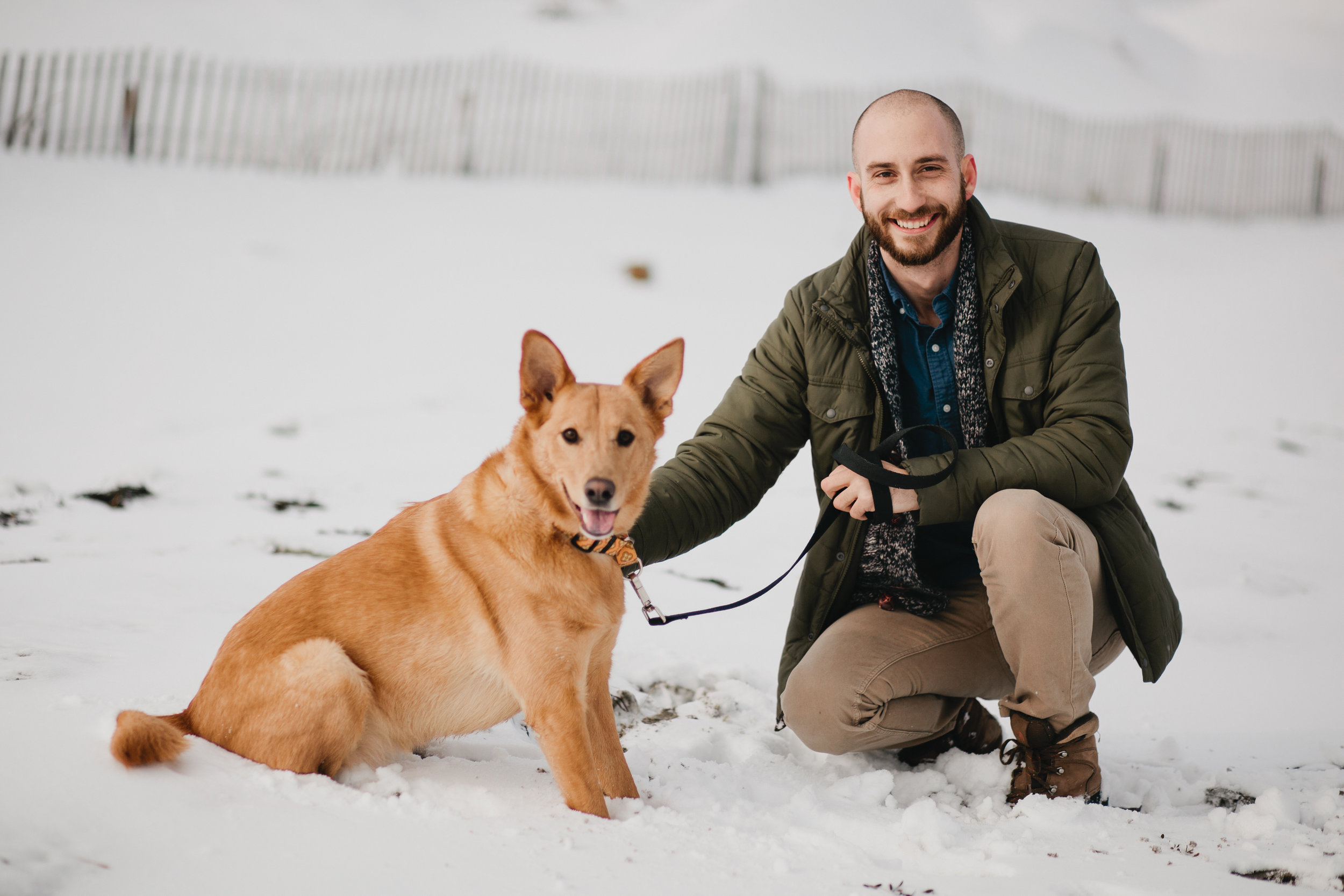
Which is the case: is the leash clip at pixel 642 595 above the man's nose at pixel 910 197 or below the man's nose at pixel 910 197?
below

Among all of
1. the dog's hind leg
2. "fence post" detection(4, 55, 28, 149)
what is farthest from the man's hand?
"fence post" detection(4, 55, 28, 149)

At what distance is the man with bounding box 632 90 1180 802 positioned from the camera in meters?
2.38

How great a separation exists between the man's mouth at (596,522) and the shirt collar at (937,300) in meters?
1.24

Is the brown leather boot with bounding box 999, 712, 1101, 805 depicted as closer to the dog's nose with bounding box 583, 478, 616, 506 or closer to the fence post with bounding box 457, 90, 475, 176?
the dog's nose with bounding box 583, 478, 616, 506

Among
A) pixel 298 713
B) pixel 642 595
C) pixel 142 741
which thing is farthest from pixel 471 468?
pixel 142 741

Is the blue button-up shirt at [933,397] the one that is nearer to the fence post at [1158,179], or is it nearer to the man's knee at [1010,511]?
the man's knee at [1010,511]

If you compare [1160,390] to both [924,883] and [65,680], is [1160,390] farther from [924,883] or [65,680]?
[65,680]

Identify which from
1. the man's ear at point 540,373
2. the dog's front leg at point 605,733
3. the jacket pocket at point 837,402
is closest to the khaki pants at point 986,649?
the jacket pocket at point 837,402

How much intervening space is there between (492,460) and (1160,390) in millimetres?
8159

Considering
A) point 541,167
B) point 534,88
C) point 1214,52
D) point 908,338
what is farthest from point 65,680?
point 1214,52

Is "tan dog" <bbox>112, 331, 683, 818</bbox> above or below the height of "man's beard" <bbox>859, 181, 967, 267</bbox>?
below

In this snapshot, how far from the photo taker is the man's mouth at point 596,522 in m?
2.13

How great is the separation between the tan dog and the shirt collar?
0.88 m

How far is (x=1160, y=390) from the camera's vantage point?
855 cm
